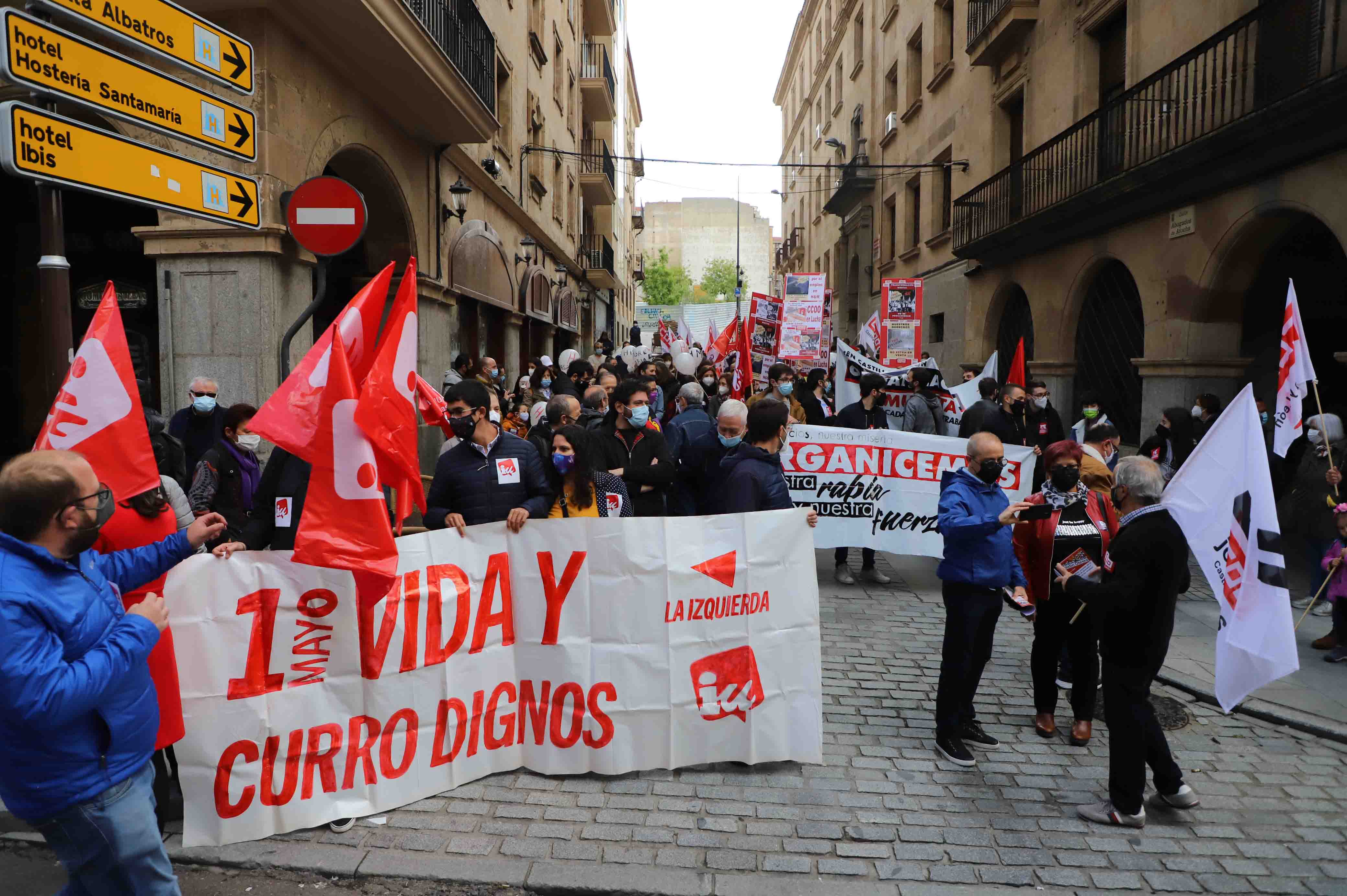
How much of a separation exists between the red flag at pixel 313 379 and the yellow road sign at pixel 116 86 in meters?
1.27

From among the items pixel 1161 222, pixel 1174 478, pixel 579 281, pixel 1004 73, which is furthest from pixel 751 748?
pixel 579 281

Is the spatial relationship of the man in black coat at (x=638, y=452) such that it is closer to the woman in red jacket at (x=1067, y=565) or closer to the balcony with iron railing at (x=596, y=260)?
the woman in red jacket at (x=1067, y=565)

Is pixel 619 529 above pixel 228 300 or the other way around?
the other way around

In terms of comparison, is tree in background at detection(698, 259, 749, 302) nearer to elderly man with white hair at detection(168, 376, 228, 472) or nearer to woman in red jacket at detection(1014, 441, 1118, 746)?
elderly man with white hair at detection(168, 376, 228, 472)

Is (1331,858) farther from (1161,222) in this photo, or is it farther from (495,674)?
(1161,222)

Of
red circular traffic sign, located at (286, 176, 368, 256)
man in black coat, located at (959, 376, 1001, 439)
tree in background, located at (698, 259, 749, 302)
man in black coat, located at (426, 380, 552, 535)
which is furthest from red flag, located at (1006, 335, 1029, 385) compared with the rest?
tree in background, located at (698, 259, 749, 302)

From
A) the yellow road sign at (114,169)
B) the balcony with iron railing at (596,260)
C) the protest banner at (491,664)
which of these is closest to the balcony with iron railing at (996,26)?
the balcony with iron railing at (596,260)

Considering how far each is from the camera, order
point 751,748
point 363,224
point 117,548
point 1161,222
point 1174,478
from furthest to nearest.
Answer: point 1161,222
point 363,224
point 751,748
point 1174,478
point 117,548

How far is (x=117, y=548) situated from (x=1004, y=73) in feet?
63.9

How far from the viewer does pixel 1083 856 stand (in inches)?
143

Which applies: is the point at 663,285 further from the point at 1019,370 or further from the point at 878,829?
the point at 878,829

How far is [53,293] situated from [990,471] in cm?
454

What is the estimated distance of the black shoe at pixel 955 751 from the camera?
4500mm

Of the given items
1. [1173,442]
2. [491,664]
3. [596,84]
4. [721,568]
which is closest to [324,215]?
[491,664]
